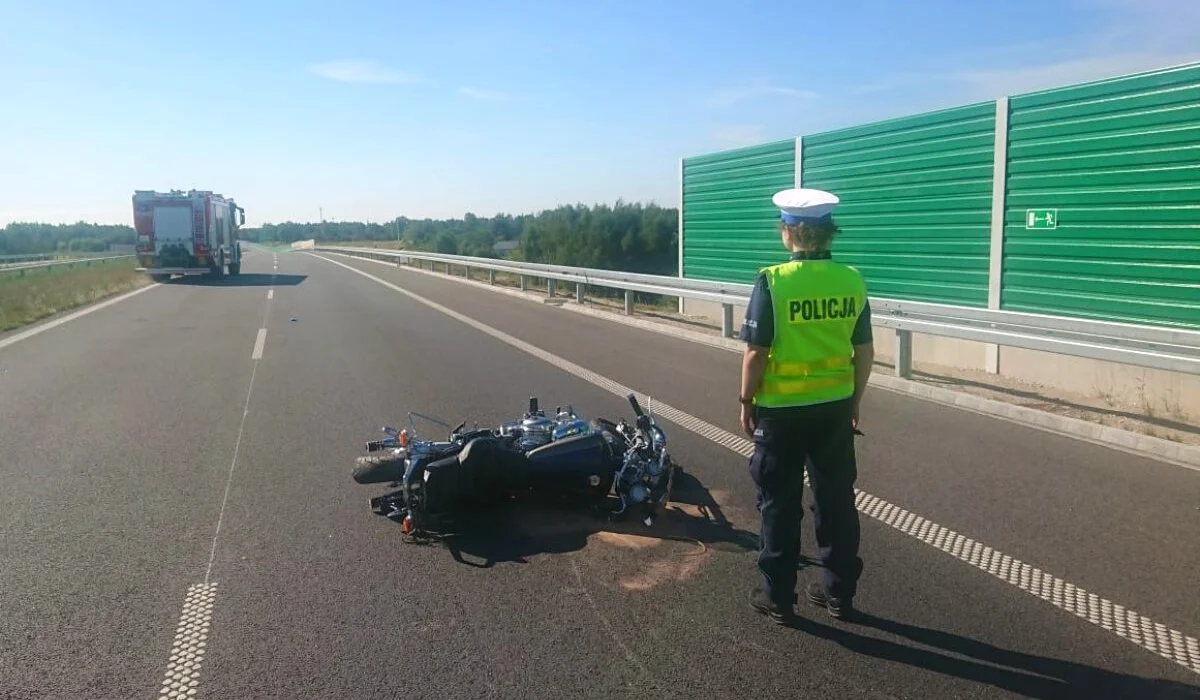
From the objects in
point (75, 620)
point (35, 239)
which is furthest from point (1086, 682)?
point (35, 239)

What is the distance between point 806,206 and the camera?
4336mm

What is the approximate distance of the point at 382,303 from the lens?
76.3ft

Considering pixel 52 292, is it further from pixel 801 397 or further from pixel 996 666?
pixel 996 666

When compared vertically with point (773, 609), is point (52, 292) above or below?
above

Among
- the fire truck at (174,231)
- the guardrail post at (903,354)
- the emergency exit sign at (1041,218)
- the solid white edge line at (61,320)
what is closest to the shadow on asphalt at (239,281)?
A: the fire truck at (174,231)

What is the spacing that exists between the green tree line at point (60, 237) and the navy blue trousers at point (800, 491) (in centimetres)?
8935

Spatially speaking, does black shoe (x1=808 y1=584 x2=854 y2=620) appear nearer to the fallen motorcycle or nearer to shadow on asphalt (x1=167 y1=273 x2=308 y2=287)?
the fallen motorcycle

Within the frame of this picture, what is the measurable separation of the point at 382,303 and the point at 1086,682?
20.9 meters

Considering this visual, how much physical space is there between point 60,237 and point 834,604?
13641cm

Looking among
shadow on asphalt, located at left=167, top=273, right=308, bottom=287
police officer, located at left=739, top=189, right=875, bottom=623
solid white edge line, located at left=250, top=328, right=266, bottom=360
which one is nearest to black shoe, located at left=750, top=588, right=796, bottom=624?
police officer, located at left=739, top=189, right=875, bottom=623

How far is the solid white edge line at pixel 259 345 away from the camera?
44.3 ft

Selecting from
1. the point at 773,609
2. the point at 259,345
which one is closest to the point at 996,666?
the point at 773,609

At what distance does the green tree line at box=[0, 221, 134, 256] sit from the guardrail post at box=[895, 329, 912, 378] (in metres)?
85.5

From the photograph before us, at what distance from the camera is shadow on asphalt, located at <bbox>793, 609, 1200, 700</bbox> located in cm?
368
